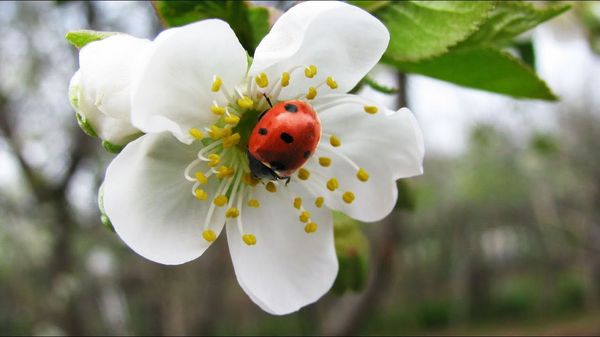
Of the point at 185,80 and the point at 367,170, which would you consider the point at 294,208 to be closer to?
the point at 367,170

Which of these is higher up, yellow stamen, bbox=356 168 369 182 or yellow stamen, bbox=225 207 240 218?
yellow stamen, bbox=356 168 369 182

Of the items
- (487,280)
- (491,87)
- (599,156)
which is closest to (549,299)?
(487,280)

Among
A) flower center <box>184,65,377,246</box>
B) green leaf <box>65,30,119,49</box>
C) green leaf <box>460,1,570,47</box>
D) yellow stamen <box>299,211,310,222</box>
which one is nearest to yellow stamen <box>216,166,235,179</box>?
flower center <box>184,65,377,246</box>

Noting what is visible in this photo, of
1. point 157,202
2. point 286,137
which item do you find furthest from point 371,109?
point 157,202

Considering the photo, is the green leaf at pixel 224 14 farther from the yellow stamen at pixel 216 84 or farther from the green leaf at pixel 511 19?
the green leaf at pixel 511 19

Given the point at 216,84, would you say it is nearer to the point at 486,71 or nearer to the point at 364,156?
the point at 364,156

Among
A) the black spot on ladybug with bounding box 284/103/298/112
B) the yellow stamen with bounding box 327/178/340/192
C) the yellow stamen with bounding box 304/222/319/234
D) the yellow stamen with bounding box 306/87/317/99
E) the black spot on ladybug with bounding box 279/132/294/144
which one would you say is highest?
the black spot on ladybug with bounding box 284/103/298/112

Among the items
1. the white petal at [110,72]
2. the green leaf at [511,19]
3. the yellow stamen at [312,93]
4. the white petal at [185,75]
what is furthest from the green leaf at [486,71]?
the white petal at [110,72]

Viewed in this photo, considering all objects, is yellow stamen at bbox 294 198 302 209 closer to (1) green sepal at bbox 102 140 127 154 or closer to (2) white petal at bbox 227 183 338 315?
(2) white petal at bbox 227 183 338 315
